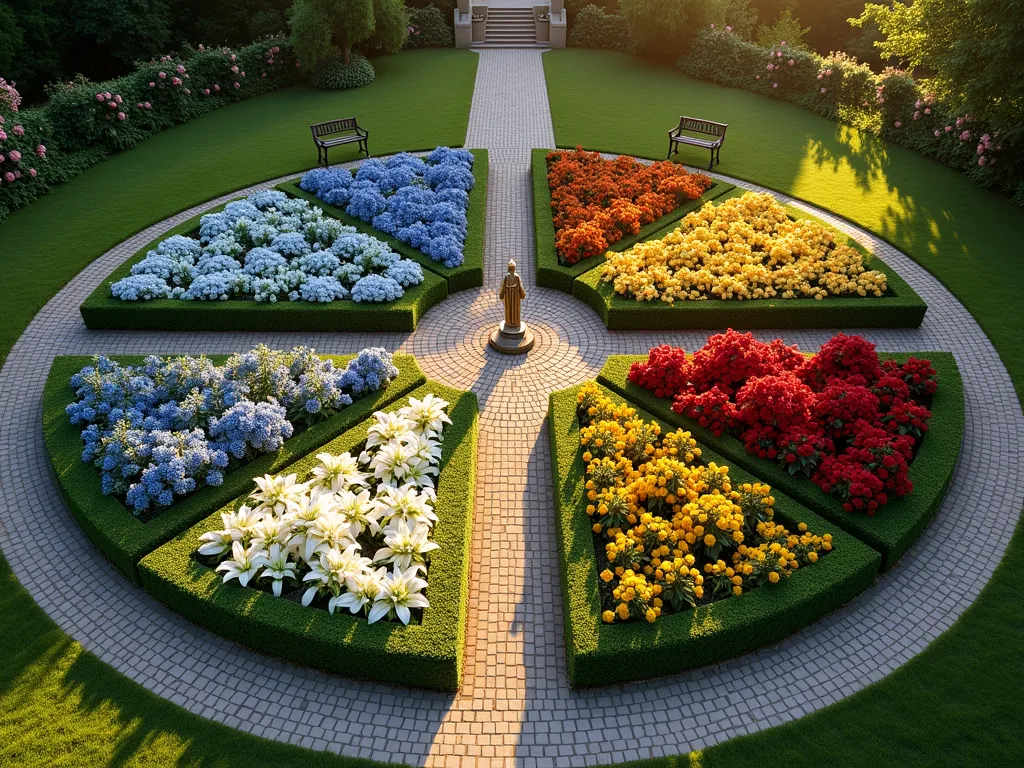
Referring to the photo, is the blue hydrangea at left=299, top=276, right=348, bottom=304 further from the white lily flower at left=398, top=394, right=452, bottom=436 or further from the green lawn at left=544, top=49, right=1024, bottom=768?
the green lawn at left=544, top=49, right=1024, bottom=768

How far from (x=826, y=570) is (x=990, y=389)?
21.1 feet

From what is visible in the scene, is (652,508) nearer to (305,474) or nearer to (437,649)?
(437,649)

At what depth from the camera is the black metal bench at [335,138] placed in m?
20.2

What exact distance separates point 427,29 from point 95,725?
31.1 meters

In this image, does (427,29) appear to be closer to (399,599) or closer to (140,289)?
(140,289)

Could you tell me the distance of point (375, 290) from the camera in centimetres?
1413

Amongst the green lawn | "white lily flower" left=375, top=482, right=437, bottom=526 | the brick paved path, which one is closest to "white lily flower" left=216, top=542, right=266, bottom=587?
the brick paved path

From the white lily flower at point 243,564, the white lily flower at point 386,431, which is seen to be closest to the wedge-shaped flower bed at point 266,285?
the white lily flower at point 386,431

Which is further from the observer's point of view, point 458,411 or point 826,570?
point 458,411

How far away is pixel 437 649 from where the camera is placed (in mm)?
8102

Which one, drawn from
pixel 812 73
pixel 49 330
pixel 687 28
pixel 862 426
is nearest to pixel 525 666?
pixel 862 426

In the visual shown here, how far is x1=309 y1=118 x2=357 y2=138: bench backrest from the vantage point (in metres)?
20.2

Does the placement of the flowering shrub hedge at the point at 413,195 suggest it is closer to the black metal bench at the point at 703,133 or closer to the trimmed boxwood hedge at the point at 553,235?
the trimmed boxwood hedge at the point at 553,235

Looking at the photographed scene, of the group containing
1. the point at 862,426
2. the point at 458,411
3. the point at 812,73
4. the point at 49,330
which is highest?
the point at 812,73
